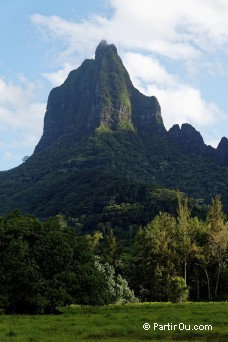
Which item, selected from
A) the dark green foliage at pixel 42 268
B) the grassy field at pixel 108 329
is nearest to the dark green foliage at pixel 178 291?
the dark green foliage at pixel 42 268

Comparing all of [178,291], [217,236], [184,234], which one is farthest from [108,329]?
[217,236]

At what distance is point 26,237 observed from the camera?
1945 inches

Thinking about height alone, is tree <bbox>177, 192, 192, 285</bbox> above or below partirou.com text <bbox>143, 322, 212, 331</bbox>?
above

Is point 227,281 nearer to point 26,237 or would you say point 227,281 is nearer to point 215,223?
point 215,223

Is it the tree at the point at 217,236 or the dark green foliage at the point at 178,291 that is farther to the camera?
the tree at the point at 217,236

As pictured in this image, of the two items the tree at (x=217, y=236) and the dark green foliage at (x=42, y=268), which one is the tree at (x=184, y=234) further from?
the dark green foliage at (x=42, y=268)

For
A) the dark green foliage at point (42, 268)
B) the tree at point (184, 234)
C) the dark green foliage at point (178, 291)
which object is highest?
the tree at point (184, 234)

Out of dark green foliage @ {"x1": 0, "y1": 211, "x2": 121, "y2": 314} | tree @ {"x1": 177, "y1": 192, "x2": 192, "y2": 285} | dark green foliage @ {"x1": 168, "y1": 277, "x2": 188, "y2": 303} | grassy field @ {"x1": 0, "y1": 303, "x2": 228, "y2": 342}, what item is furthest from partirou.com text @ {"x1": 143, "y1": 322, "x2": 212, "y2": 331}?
tree @ {"x1": 177, "y1": 192, "x2": 192, "y2": 285}

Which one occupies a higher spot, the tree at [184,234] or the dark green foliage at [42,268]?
the tree at [184,234]

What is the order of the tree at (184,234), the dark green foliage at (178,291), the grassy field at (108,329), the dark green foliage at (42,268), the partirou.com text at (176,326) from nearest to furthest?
the grassy field at (108,329), the partirou.com text at (176,326), the dark green foliage at (42,268), the dark green foliage at (178,291), the tree at (184,234)

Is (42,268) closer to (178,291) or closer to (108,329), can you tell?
(108,329)

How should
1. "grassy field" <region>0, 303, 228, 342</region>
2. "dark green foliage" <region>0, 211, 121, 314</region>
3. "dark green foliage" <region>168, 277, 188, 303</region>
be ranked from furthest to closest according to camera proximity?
1. "dark green foliage" <region>168, 277, 188, 303</region>
2. "dark green foliage" <region>0, 211, 121, 314</region>
3. "grassy field" <region>0, 303, 228, 342</region>

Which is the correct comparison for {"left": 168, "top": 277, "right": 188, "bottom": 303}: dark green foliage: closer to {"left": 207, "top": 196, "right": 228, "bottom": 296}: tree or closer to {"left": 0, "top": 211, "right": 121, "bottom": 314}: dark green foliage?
{"left": 207, "top": 196, "right": 228, "bottom": 296}: tree

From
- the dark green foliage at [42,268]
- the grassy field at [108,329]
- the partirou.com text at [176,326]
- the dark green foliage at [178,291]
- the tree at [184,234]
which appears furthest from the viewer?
the tree at [184,234]
